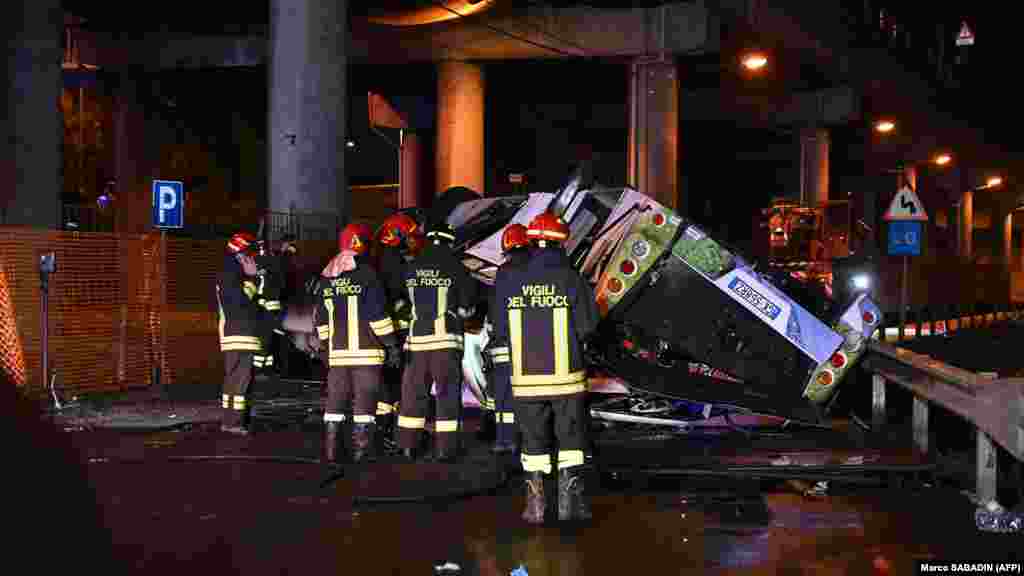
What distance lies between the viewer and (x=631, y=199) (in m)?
10.7

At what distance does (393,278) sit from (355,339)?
106 centimetres

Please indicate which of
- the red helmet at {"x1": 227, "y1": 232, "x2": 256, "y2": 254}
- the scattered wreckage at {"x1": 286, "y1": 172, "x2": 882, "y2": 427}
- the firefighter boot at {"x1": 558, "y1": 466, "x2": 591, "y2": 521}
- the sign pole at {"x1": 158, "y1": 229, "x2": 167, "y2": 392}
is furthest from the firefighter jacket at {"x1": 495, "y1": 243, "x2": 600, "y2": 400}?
the sign pole at {"x1": 158, "y1": 229, "x2": 167, "y2": 392}

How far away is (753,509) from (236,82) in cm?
3159

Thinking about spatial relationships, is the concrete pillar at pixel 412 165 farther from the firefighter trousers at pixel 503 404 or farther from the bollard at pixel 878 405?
the firefighter trousers at pixel 503 404

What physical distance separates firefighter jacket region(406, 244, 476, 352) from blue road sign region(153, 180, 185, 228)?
226 inches

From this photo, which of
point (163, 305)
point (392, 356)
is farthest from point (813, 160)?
point (392, 356)

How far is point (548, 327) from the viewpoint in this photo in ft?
23.4

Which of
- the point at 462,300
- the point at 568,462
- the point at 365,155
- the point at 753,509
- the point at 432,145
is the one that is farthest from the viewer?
the point at 365,155

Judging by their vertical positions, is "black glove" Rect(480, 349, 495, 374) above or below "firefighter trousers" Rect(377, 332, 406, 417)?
above

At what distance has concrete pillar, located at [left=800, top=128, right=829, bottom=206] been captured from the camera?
134 ft

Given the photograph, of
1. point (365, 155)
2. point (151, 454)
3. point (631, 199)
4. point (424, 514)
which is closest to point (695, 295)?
point (631, 199)

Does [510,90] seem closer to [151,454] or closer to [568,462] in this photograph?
[151,454]

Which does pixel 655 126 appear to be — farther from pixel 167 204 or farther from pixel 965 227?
pixel 965 227

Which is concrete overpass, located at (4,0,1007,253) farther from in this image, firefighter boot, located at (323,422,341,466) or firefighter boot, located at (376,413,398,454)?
firefighter boot, located at (323,422,341,466)
